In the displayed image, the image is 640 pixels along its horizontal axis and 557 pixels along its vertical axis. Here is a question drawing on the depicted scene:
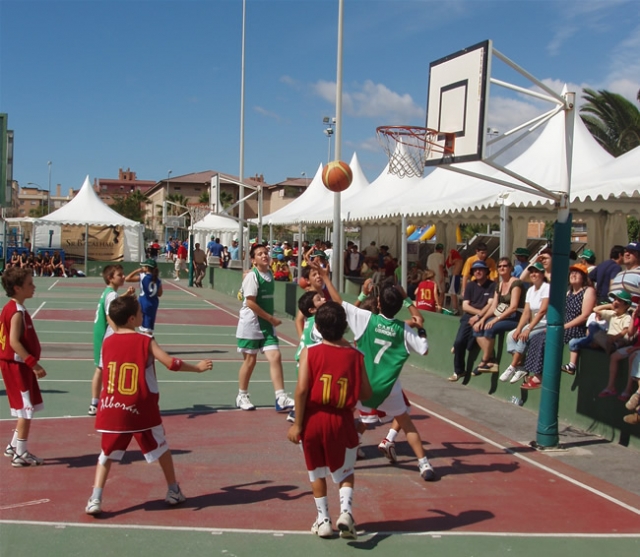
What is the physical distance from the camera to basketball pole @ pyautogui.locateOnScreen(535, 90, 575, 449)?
7906 millimetres

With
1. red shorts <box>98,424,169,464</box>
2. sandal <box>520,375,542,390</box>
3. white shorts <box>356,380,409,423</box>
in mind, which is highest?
white shorts <box>356,380,409,423</box>

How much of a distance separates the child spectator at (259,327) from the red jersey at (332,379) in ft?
12.9

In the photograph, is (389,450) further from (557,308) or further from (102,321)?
(102,321)

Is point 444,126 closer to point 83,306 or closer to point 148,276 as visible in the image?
Answer: point 148,276

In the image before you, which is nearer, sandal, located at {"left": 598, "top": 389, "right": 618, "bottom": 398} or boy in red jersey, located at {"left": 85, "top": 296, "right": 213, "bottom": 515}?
boy in red jersey, located at {"left": 85, "top": 296, "right": 213, "bottom": 515}

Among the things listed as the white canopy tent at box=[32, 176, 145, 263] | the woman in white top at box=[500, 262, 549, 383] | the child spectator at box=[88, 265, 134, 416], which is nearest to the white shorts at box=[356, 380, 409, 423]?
the child spectator at box=[88, 265, 134, 416]

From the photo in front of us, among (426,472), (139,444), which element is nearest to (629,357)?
(426,472)

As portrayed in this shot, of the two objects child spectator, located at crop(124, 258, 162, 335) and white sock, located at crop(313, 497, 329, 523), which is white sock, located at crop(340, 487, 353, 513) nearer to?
white sock, located at crop(313, 497, 329, 523)

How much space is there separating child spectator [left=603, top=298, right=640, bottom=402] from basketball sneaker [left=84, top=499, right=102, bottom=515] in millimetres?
5296

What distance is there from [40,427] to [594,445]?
19.5 ft

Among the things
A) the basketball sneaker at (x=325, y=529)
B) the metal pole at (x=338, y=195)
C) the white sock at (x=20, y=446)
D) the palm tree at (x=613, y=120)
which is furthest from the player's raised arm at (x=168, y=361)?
the palm tree at (x=613, y=120)

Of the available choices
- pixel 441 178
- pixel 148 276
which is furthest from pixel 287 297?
pixel 148 276

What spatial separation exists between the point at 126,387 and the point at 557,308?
4.57 m

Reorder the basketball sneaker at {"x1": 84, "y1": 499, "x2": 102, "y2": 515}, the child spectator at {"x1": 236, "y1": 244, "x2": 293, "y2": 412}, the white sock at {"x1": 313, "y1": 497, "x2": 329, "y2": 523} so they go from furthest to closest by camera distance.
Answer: the child spectator at {"x1": 236, "y1": 244, "x2": 293, "y2": 412} → the basketball sneaker at {"x1": 84, "y1": 499, "x2": 102, "y2": 515} → the white sock at {"x1": 313, "y1": 497, "x2": 329, "y2": 523}
